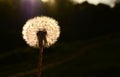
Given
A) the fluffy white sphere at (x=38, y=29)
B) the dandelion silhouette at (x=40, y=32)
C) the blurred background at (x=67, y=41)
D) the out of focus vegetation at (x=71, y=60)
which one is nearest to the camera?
the dandelion silhouette at (x=40, y=32)

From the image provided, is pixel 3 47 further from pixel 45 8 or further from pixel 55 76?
pixel 55 76

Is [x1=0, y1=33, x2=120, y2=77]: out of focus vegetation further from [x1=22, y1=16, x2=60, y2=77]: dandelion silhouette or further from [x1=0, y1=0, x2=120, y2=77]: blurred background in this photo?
[x1=22, y1=16, x2=60, y2=77]: dandelion silhouette

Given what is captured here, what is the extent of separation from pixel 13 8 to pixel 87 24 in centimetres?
1227

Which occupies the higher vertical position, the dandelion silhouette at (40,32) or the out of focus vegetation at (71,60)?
the dandelion silhouette at (40,32)

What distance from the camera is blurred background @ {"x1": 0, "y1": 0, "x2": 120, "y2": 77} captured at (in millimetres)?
54438

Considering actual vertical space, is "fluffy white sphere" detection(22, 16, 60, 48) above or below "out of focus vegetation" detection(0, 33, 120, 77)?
above

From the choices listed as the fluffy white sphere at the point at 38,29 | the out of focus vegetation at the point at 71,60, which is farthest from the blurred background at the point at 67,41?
the fluffy white sphere at the point at 38,29

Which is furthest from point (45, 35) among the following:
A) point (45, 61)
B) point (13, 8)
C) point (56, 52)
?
point (13, 8)

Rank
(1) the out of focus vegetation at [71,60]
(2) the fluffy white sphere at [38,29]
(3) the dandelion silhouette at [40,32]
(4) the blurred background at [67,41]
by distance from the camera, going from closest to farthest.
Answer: (3) the dandelion silhouette at [40,32] → (2) the fluffy white sphere at [38,29] → (1) the out of focus vegetation at [71,60] → (4) the blurred background at [67,41]

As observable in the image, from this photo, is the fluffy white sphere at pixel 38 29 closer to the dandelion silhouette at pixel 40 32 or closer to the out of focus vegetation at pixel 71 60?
the dandelion silhouette at pixel 40 32

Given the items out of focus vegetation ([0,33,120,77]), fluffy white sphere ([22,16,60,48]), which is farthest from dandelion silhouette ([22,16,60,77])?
out of focus vegetation ([0,33,120,77])

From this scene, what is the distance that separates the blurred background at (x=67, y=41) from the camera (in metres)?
54.4

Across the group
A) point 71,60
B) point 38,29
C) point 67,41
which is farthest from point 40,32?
point 67,41

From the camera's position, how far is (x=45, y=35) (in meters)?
11.7
